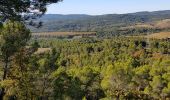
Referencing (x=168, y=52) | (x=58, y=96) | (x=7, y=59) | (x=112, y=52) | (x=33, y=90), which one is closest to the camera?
(x=7, y=59)

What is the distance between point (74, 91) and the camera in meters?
73.4

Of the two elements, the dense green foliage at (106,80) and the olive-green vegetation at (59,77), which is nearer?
the olive-green vegetation at (59,77)

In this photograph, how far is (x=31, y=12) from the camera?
73.3 ft

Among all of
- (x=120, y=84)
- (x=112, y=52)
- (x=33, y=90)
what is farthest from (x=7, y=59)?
(x=112, y=52)

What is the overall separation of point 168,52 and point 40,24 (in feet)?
580

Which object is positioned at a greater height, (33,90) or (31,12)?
(31,12)

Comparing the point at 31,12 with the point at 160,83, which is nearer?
the point at 31,12

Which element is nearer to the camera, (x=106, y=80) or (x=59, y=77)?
(x=59, y=77)

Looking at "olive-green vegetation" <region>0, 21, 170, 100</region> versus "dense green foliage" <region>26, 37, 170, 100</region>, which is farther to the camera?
"dense green foliage" <region>26, 37, 170, 100</region>

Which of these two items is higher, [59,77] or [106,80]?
[59,77]

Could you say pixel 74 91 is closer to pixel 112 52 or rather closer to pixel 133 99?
pixel 133 99

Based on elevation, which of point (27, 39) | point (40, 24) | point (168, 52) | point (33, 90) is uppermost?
point (40, 24)

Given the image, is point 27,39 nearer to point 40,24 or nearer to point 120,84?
point 40,24

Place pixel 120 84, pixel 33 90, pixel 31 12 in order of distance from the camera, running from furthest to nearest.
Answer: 1. pixel 120 84
2. pixel 33 90
3. pixel 31 12
